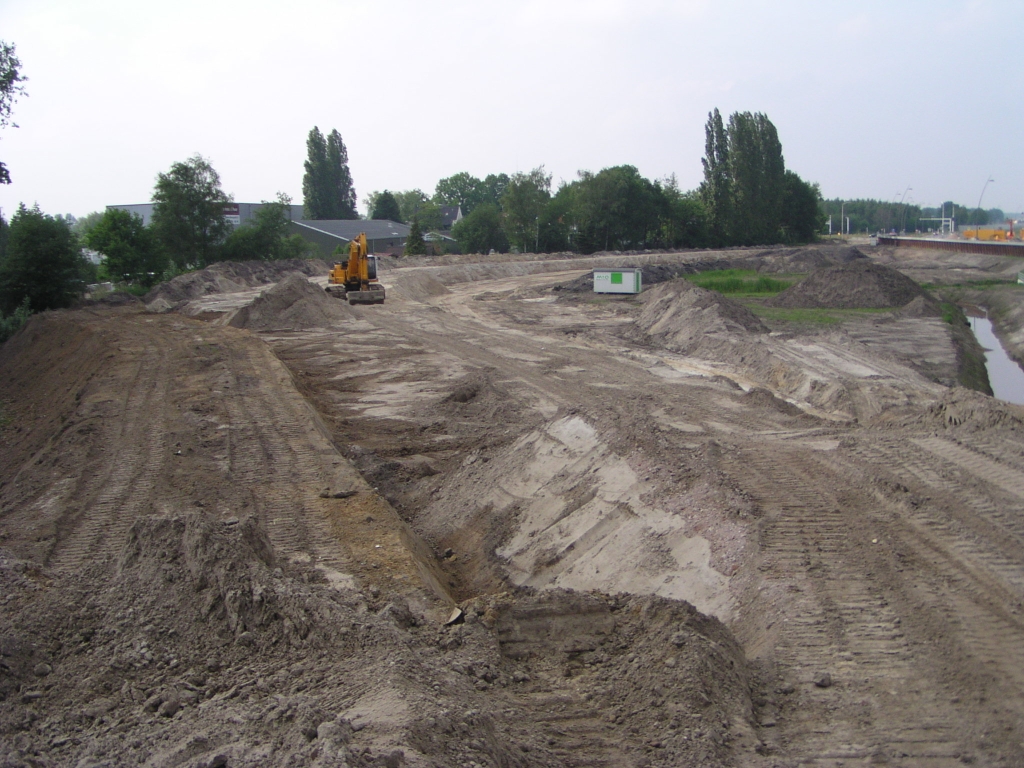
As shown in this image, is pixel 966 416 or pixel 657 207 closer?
pixel 966 416

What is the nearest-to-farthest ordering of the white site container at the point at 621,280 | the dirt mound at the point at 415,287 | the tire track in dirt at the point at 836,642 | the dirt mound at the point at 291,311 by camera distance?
the tire track in dirt at the point at 836,642 < the dirt mound at the point at 291,311 < the white site container at the point at 621,280 < the dirt mound at the point at 415,287

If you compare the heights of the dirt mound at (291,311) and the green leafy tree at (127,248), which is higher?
the green leafy tree at (127,248)

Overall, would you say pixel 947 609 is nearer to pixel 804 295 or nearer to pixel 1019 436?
pixel 1019 436

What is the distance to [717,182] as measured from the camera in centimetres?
7375

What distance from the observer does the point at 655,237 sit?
73875 mm

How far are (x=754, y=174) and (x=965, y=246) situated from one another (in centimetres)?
2018

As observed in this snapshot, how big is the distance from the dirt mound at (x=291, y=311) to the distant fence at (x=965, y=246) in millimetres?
47703

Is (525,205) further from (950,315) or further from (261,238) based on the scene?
(950,315)

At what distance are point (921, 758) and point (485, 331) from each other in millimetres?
21351

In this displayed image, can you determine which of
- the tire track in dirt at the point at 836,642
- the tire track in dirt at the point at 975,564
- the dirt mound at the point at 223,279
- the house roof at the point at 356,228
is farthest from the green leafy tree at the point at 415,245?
the tire track in dirt at the point at 975,564

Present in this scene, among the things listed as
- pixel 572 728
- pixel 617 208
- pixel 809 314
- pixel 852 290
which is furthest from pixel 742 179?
pixel 572 728

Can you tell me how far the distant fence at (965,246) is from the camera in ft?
177

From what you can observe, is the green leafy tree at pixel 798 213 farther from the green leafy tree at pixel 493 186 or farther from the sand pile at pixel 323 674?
the sand pile at pixel 323 674

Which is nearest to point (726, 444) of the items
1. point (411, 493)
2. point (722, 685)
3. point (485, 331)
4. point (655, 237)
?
point (411, 493)
